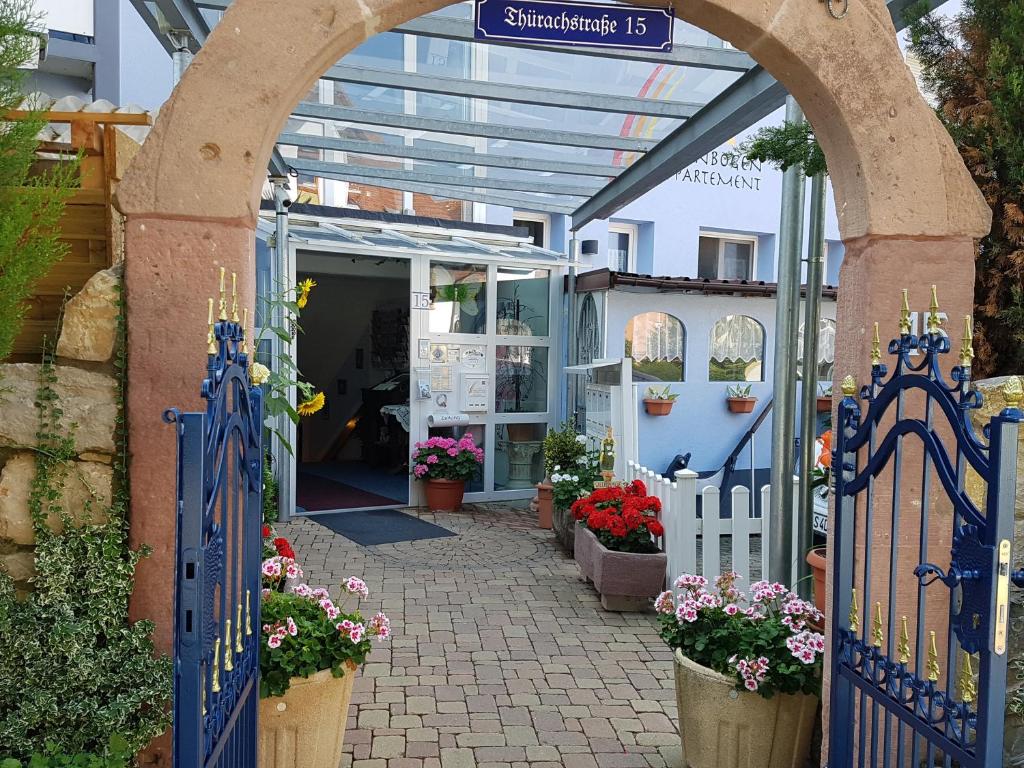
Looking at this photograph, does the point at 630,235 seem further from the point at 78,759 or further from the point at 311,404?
the point at 78,759

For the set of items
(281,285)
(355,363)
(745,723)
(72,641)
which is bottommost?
(745,723)

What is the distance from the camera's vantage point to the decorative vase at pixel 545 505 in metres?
8.40

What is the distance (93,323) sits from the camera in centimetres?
269

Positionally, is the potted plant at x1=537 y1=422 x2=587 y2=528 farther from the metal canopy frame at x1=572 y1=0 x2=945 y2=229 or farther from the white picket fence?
the metal canopy frame at x1=572 y1=0 x2=945 y2=229

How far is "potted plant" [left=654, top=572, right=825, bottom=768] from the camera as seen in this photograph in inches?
125

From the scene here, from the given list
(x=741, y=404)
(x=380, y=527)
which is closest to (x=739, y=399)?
(x=741, y=404)

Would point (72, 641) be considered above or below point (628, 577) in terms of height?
above

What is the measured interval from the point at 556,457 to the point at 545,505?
502 mm

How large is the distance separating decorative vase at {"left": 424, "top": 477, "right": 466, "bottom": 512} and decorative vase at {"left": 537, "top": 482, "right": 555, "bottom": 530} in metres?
1.01

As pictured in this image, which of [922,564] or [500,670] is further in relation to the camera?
[500,670]

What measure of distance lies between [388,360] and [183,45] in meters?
8.33

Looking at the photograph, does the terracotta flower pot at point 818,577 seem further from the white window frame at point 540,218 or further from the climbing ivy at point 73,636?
the white window frame at point 540,218

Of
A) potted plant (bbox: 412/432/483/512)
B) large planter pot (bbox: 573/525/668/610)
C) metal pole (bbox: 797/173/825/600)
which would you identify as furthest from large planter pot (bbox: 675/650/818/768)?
potted plant (bbox: 412/432/483/512)

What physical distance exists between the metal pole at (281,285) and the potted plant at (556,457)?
250 cm
